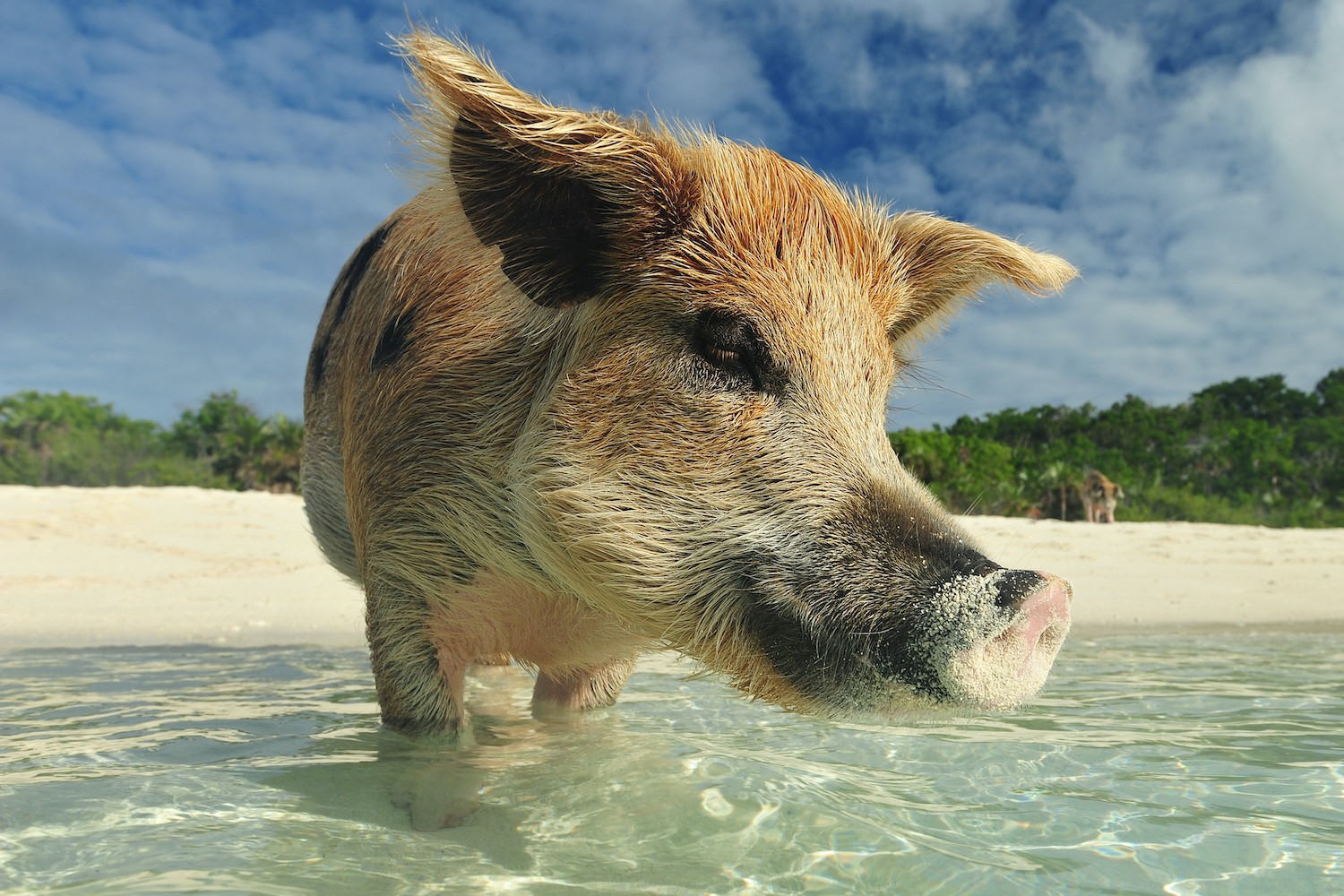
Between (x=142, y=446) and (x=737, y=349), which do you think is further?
(x=142, y=446)

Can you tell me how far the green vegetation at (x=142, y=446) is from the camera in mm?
38875

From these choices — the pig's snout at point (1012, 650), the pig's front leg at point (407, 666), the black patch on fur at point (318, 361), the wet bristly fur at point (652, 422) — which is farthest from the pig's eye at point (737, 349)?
the black patch on fur at point (318, 361)

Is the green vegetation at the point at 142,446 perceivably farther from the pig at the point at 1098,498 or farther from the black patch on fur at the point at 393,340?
the black patch on fur at the point at 393,340

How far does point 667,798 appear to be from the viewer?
2795 millimetres

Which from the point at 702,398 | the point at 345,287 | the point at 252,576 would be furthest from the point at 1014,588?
the point at 252,576

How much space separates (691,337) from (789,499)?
492 mm

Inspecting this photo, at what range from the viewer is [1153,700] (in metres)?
4.57

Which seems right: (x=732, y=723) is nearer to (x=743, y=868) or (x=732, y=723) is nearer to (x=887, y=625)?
(x=743, y=868)

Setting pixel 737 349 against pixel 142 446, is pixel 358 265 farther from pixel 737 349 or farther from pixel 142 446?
pixel 142 446

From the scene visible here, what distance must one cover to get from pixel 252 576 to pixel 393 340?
736cm

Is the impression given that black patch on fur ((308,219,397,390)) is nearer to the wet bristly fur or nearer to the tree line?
the wet bristly fur

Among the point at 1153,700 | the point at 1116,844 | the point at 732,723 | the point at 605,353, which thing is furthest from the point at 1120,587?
the point at 605,353

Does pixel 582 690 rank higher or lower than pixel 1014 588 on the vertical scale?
lower

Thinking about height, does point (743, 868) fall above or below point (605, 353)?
below
